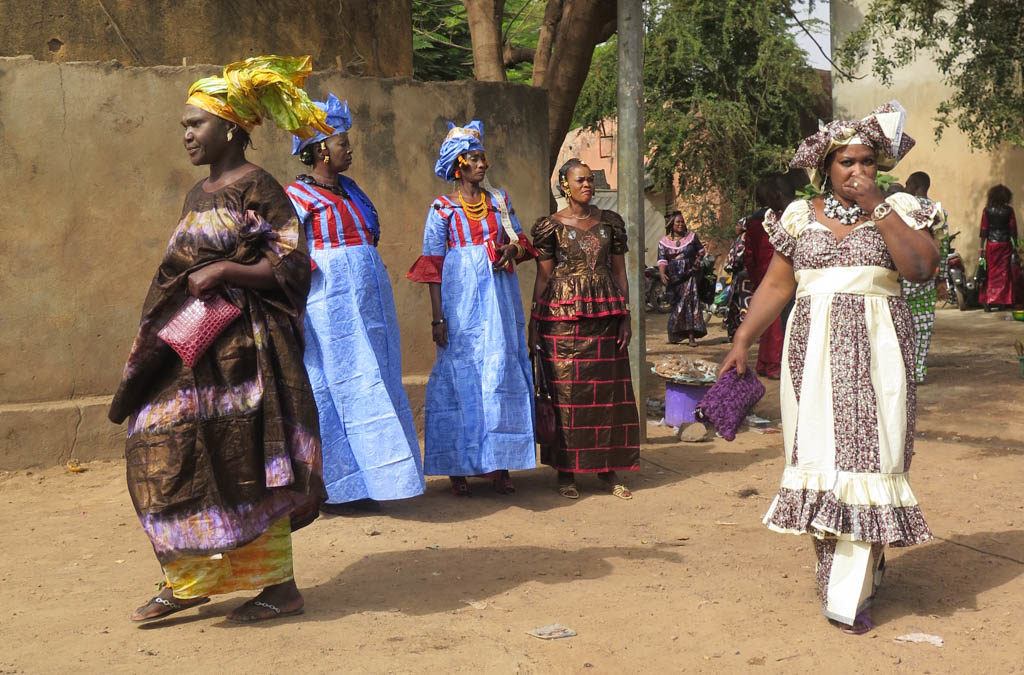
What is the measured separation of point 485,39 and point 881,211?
6.83 metres

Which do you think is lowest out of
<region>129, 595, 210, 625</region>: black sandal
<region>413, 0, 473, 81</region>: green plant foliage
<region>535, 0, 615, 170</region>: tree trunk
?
<region>129, 595, 210, 625</region>: black sandal

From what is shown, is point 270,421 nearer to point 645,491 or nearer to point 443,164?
point 443,164

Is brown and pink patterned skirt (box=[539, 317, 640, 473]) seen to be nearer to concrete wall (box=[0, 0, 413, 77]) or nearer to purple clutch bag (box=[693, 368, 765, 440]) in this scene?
purple clutch bag (box=[693, 368, 765, 440])

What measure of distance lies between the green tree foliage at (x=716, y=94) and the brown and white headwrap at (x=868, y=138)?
51.3 ft

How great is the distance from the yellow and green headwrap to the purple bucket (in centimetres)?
515

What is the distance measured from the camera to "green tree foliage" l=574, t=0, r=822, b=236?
66.3 ft

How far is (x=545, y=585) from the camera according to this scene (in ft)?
16.8

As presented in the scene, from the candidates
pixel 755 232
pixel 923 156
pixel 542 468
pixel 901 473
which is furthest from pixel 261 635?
pixel 923 156

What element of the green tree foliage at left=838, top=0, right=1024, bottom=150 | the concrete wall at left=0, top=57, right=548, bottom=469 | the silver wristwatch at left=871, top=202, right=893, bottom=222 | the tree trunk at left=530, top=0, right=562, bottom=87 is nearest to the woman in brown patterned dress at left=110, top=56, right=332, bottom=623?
the silver wristwatch at left=871, top=202, right=893, bottom=222

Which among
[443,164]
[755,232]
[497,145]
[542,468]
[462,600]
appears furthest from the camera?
[755,232]

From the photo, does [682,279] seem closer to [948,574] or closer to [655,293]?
[655,293]

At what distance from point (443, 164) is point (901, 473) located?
11.4 feet

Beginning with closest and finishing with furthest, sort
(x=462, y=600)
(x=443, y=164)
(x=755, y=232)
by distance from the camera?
(x=462, y=600), (x=443, y=164), (x=755, y=232)

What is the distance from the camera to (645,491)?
7.11m
